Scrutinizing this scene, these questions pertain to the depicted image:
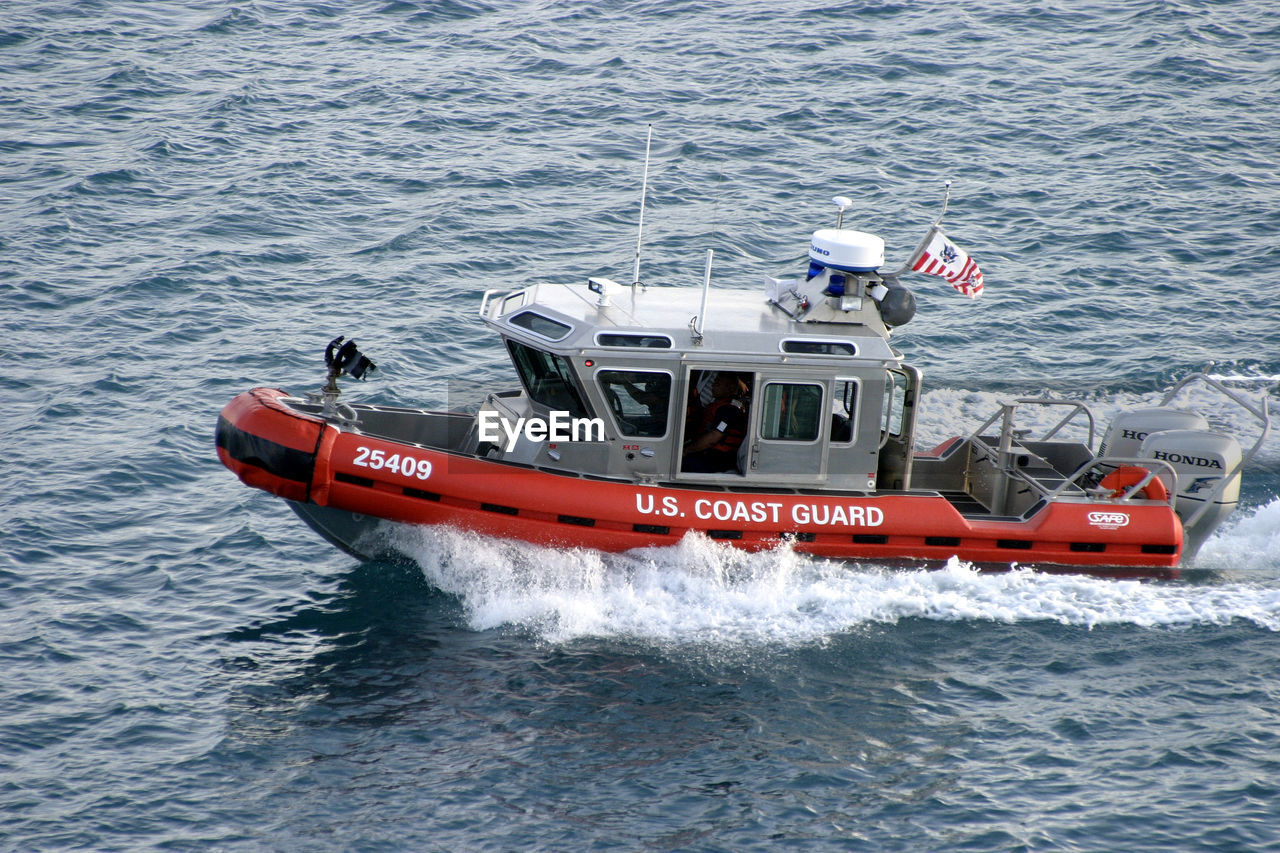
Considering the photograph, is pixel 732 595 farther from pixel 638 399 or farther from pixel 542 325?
pixel 542 325

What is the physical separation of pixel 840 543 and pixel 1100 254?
1027cm

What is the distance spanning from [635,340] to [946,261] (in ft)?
8.77

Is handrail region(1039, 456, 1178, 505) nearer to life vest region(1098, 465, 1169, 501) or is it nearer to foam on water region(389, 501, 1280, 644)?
life vest region(1098, 465, 1169, 501)

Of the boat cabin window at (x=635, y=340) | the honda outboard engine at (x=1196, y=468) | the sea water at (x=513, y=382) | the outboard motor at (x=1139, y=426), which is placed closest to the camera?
the sea water at (x=513, y=382)

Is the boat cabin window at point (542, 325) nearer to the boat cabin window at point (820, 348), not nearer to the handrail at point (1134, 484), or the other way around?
the boat cabin window at point (820, 348)

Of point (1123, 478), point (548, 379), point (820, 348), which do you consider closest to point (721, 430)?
point (820, 348)

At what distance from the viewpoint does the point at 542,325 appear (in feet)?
33.8

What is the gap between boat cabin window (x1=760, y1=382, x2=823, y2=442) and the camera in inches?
404

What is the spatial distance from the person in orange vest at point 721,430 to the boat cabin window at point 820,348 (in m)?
0.51

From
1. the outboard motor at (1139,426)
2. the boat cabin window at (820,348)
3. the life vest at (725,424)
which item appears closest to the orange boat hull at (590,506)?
the life vest at (725,424)

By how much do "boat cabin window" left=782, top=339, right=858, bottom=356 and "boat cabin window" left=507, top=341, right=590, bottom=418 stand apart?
1786 mm

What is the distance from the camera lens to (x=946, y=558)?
423 inches

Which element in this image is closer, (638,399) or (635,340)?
(635,340)

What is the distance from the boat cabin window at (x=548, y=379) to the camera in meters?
10.3
